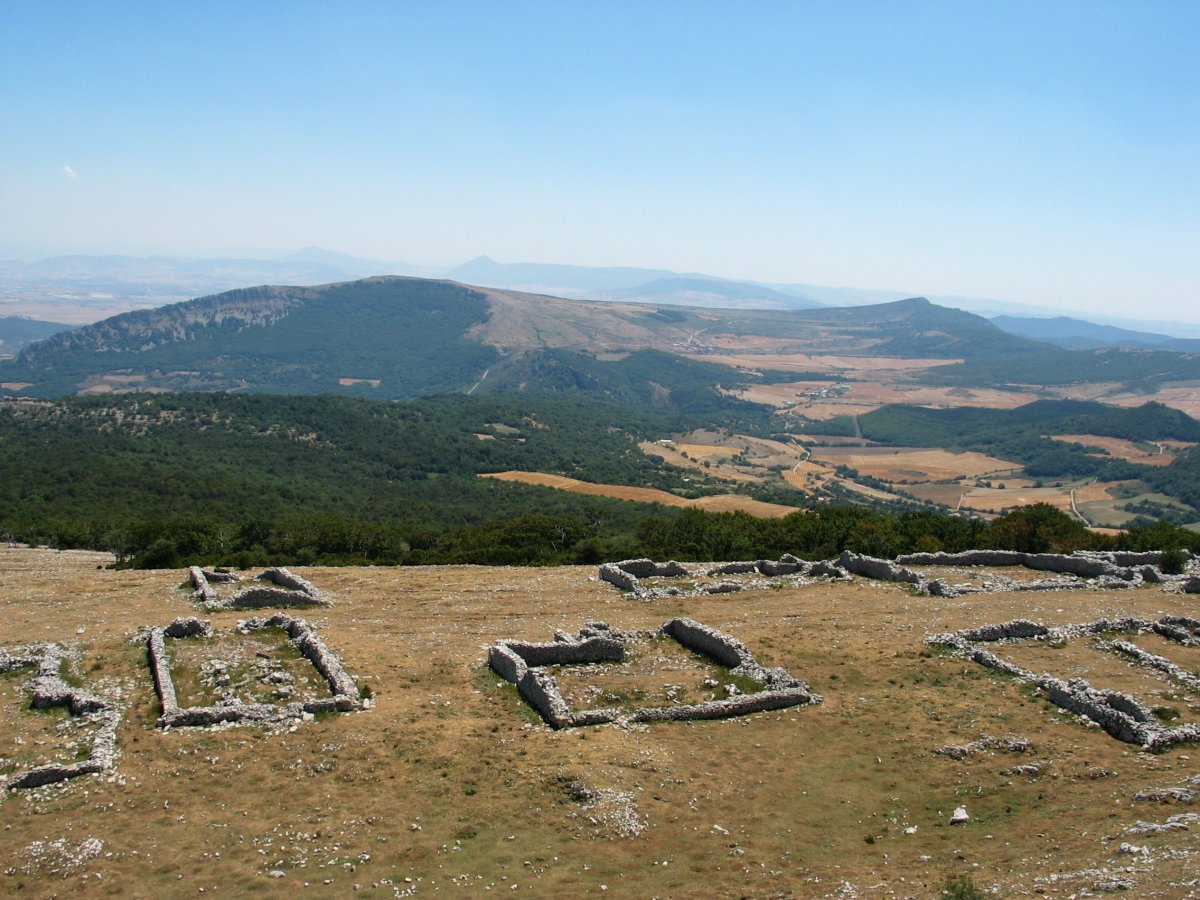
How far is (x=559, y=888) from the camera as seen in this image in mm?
15867

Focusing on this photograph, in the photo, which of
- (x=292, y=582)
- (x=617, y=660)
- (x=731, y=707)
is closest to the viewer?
(x=731, y=707)

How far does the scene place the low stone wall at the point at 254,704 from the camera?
22.4m

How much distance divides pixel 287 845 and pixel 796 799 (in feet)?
36.8

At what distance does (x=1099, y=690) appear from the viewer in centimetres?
2469

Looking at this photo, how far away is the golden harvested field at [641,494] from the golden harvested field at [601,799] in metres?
81.1

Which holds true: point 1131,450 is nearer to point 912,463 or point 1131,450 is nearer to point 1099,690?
point 912,463

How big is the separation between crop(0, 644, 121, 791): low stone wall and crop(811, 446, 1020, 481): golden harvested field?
505 feet

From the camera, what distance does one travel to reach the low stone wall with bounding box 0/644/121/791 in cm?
1902

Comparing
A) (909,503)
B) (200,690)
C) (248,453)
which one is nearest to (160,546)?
(200,690)

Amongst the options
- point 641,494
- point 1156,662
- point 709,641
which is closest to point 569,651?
point 709,641

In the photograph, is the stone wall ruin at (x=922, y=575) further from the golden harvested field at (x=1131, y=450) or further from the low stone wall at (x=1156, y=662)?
the golden harvested field at (x=1131, y=450)

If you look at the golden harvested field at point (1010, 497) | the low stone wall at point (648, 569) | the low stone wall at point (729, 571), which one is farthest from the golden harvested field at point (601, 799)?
the golden harvested field at point (1010, 497)

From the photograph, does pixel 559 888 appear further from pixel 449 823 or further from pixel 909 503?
pixel 909 503

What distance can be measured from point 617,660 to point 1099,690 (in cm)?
1472
